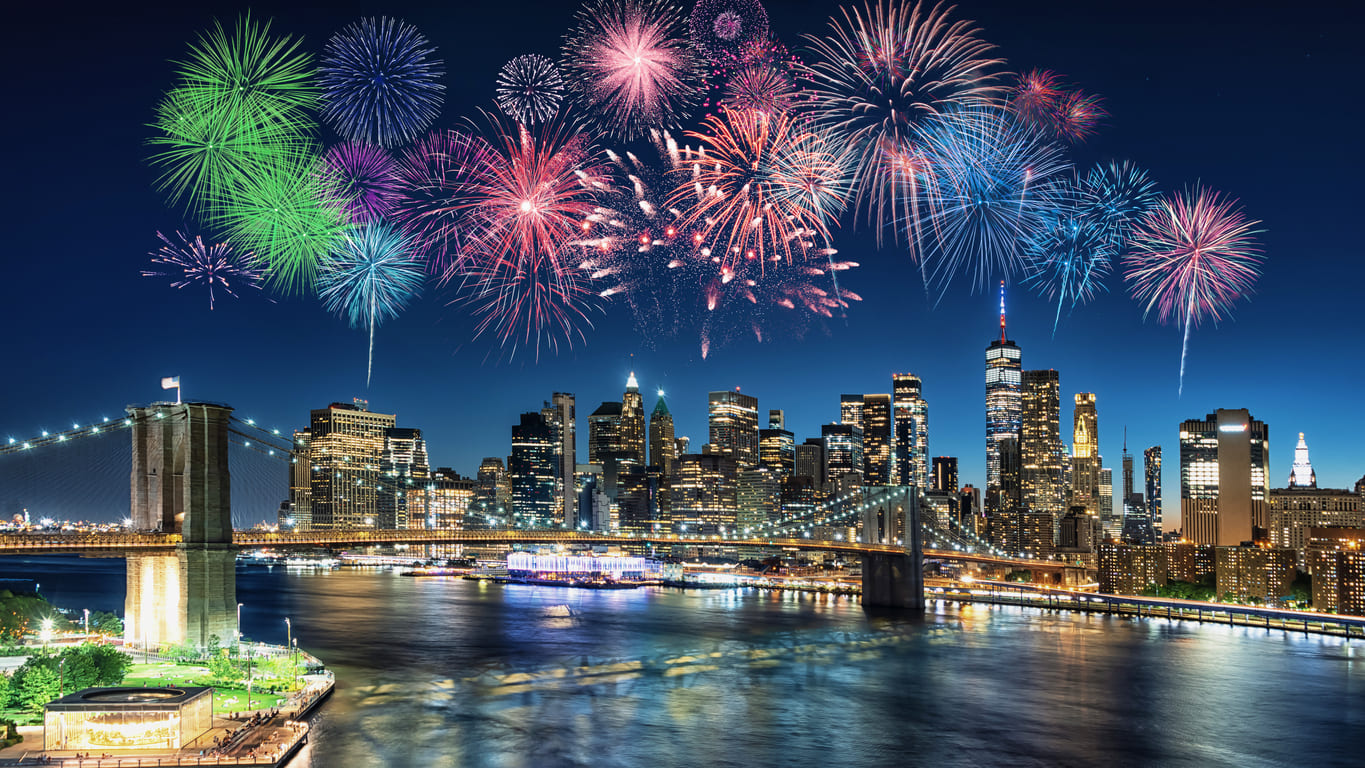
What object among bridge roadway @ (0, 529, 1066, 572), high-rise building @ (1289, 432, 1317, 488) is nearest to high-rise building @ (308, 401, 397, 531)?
bridge roadway @ (0, 529, 1066, 572)

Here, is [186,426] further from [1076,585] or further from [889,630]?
[1076,585]

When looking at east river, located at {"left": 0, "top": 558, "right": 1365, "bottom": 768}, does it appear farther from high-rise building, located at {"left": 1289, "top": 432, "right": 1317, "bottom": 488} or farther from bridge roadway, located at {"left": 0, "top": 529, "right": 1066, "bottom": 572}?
high-rise building, located at {"left": 1289, "top": 432, "right": 1317, "bottom": 488}

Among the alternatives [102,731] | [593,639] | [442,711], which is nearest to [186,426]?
[442,711]

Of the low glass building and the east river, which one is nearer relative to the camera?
the low glass building

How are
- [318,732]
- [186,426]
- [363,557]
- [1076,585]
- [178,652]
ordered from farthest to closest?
[363,557] → [1076,585] → [186,426] → [178,652] → [318,732]

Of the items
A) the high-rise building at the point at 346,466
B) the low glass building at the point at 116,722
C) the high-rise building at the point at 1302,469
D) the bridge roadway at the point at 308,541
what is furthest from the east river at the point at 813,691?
the high-rise building at the point at 1302,469

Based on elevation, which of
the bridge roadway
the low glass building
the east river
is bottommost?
the east river
